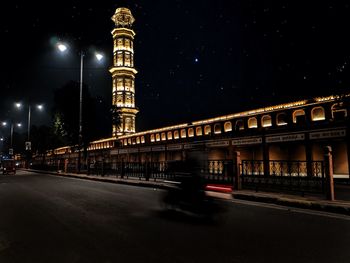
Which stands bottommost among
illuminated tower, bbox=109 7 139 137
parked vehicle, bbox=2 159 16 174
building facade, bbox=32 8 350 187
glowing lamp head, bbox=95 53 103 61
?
parked vehicle, bbox=2 159 16 174

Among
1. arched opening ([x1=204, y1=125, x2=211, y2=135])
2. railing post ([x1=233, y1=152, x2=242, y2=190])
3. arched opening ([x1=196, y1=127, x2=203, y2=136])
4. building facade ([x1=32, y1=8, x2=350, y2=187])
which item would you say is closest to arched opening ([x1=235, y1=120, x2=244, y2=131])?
building facade ([x1=32, y1=8, x2=350, y2=187])

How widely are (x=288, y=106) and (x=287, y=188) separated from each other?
1631cm

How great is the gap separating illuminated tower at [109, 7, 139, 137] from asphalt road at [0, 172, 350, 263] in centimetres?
6707

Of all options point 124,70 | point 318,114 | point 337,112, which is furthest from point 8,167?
point 124,70

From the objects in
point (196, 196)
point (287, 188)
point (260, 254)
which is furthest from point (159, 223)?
point (287, 188)

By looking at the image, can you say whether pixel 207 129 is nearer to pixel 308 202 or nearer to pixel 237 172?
pixel 237 172

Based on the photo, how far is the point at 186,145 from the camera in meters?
33.8

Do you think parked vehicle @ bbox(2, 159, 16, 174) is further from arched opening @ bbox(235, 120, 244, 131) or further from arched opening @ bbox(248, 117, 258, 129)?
arched opening @ bbox(248, 117, 258, 129)

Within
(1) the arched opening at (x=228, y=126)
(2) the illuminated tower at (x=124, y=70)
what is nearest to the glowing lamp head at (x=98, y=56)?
(1) the arched opening at (x=228, y=126)

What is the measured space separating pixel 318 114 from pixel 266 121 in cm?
539

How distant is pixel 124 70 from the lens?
7525cm

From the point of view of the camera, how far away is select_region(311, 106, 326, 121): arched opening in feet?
72.6

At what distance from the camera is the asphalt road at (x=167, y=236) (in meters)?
3.94

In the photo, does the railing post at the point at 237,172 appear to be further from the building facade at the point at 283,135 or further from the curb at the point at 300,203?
the curb at the point at 300,203
